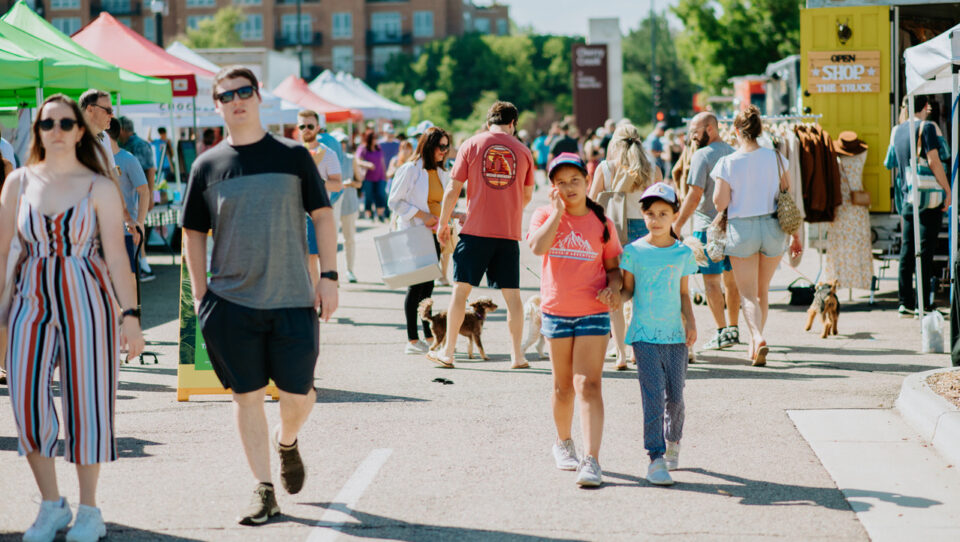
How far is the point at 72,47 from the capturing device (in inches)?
511

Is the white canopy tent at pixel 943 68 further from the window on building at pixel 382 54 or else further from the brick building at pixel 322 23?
the window on building at pixel 382 54

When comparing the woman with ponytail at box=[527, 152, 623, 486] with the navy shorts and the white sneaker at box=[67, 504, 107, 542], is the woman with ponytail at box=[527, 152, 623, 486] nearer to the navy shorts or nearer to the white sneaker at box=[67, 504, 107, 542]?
the white sneaker at box=[67, 504, 107, 542]

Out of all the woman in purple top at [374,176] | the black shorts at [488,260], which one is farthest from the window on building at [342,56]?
the black shorts at [488,260]

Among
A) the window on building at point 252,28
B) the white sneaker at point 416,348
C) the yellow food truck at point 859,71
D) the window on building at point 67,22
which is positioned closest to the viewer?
the white sneaker at point 416,348

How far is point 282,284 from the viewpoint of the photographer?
4.89 m

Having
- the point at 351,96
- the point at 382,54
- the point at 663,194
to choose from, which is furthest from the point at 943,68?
the point at 382,54

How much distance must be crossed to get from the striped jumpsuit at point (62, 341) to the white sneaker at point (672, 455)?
8.72ft

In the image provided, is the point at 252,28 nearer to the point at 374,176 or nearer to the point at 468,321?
the point at 374,176

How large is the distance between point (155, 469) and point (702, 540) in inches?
111

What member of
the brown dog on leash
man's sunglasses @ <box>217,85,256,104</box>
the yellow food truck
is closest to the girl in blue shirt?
man's sunglasses @ <box>217,85,256,104</box>

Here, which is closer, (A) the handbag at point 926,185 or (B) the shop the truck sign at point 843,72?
(A) the handbag at point 926,185

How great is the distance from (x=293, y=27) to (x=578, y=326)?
106m

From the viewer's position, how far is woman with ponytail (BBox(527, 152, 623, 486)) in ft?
18.2

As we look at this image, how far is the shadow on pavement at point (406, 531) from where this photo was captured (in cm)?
487
